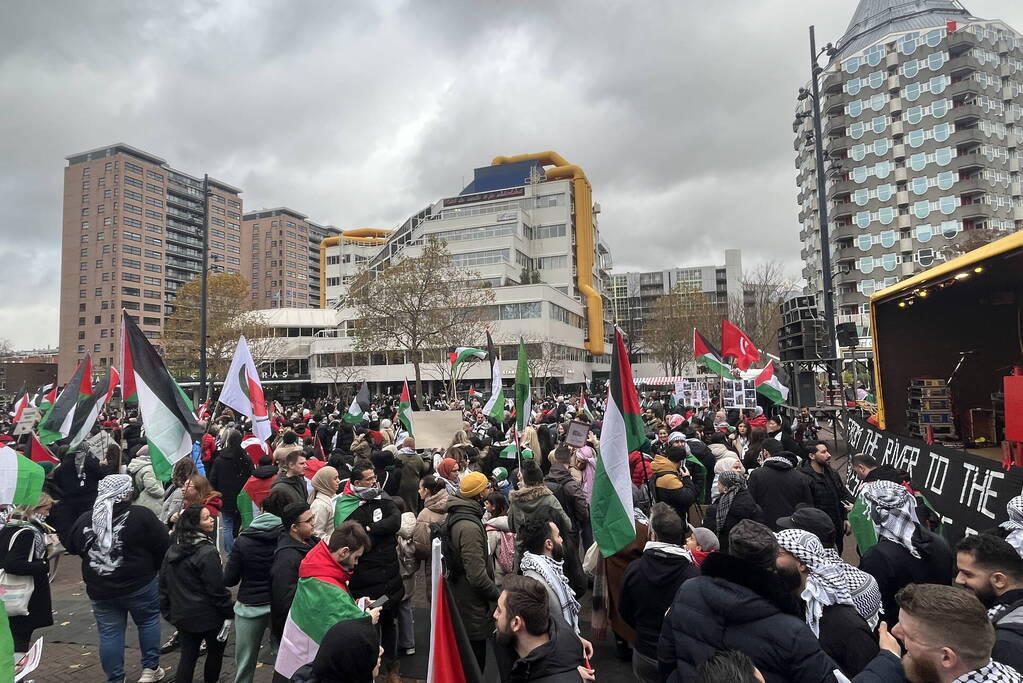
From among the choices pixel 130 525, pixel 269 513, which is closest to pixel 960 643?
pixel 269 513

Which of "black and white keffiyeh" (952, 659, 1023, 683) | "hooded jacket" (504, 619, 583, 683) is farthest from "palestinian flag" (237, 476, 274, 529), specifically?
"black and white keffiyeh" (952, 659, 1023, 683)

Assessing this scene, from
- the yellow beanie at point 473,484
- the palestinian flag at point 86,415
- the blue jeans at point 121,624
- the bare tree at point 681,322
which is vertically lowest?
the blue jeans at point 121,624

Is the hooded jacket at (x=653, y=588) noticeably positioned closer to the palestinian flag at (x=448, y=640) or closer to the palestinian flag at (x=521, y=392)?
the palestinian flag at (x=448, y=640)

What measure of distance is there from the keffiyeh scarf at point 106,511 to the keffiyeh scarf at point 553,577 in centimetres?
329

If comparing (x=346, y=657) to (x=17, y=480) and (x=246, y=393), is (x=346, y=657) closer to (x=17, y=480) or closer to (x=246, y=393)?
(x=17, y=480)

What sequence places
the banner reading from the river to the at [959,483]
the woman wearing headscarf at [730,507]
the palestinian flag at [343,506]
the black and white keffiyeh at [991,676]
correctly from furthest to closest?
the banner reading from the river to the at [959,483] < the palestinian flag at [343,506] < the woman wearing headscarf at [730,507] < the black and white keffiyeh at [991,676]

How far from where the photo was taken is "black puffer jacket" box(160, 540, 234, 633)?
449 centimetres

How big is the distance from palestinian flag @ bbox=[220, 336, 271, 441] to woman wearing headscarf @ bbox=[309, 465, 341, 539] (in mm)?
4289

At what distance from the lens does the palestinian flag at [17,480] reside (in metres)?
5.39

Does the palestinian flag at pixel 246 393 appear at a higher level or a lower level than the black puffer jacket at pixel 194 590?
higher

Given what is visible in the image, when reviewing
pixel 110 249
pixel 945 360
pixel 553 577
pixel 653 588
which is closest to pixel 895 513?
pixel 653 588

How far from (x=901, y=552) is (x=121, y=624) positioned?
5763 millimetres

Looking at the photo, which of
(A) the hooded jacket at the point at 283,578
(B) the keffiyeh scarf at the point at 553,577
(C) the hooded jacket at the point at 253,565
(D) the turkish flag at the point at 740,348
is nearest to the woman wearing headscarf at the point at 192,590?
(C) the hooded jacket at the point at 253,565

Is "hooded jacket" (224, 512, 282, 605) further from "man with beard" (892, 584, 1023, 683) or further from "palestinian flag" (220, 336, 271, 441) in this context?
"palestinian flag" (220, 336, 271, 441)
